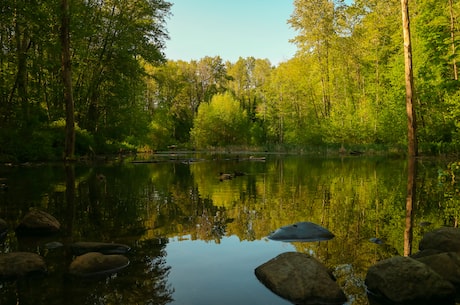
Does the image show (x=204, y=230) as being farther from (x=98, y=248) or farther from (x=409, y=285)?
(x=409, y=285)

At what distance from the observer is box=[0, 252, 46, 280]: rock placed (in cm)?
412

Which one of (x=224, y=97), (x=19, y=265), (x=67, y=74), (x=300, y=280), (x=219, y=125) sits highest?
(x=224, y=97)

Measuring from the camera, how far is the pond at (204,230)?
12.4 feet

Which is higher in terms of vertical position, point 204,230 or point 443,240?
point 443,240

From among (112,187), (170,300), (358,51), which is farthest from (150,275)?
(358,51)

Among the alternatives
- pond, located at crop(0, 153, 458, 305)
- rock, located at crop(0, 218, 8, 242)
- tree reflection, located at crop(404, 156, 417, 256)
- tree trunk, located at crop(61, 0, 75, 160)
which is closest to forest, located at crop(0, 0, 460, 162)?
tree trunk, located at crop(61, 0, 75, 160)

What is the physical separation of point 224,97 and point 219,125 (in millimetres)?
5389

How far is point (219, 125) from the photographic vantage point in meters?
61.5

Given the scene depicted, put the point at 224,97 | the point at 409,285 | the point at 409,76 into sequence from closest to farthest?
the point at 409,285
the point at 409,76
the point at 224,97

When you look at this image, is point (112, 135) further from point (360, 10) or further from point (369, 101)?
point (360, 10)

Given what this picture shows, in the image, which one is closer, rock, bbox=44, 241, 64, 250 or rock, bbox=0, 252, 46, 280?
rock, bbox=0, 252, 46, 280

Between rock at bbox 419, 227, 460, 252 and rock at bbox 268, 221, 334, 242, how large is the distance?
4.44ft

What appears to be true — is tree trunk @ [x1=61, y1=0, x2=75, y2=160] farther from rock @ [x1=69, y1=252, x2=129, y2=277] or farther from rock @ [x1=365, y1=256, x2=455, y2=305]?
rock @ [x1=365, y1=256, x2=455, y2=305]

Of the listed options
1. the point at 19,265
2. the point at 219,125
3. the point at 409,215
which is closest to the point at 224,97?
the point at 219,125
